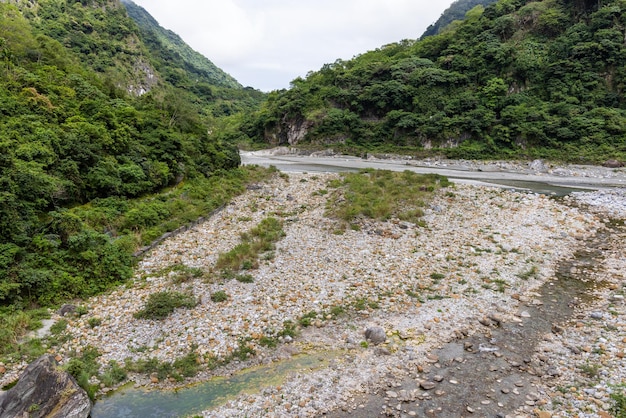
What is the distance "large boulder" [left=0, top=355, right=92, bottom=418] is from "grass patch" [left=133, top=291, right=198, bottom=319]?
10.8ft

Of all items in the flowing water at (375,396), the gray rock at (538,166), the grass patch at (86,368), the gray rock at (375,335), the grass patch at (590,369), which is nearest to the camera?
the flowing water at (375,396)

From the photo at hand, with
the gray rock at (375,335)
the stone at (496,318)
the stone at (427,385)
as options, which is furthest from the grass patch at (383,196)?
the stone at (427,385)

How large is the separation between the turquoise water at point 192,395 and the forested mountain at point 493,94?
166 feet

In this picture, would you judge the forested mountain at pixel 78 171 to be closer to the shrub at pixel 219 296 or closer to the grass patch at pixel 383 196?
the shrub at pixel 219 296

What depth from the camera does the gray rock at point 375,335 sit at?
10.1 metres

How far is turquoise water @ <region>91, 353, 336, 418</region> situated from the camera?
25.5 ft

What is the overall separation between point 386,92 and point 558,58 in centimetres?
2964

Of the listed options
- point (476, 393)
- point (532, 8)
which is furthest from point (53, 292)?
point (532, 8)

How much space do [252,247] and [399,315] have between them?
25.4 feet

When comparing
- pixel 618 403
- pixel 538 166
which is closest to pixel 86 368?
pixel 618 403

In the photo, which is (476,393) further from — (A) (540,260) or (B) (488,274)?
(A) (540,260)

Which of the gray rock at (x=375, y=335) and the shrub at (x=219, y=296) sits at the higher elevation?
the shrub at (x=219, y=296)

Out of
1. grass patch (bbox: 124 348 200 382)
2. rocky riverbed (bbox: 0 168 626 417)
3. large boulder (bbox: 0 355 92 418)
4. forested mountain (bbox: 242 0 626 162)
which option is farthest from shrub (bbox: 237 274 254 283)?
forested mountain (bbox: 242 0 626 162)

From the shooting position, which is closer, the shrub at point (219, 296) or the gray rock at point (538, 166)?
the shrub at point (219, 296)
